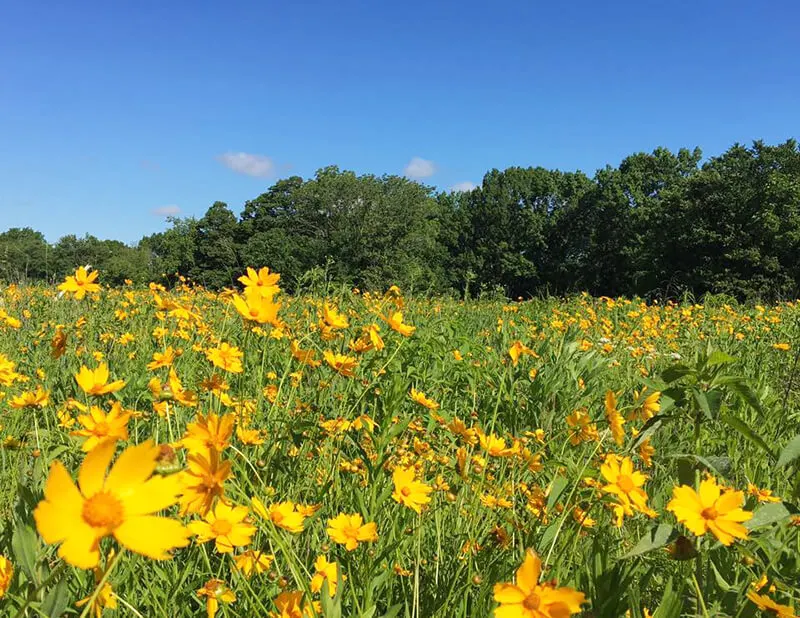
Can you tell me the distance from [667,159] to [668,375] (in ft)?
115

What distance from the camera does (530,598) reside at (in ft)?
1.99

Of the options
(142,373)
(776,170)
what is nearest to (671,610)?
(142,373)

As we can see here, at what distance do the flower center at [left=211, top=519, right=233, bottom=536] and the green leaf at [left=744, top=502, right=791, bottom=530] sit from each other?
762mm

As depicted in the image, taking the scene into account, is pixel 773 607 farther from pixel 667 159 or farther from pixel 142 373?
pixel 667 159

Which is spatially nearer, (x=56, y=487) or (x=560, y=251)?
(x=56, y=487)

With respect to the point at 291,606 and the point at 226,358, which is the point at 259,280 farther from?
the point at 291,606

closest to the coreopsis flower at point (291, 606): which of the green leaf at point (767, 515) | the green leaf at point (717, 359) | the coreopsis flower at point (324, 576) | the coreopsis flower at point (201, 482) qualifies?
the coreopsis flower at point (324, 576)

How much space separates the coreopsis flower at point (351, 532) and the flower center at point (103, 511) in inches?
20.7

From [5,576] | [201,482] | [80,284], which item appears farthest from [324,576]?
[80,284]

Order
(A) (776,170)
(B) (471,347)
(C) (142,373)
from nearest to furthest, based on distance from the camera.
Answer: (C) (142,373)
(B) (471,347)
(A) (776,170)

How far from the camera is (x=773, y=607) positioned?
2.48 ft

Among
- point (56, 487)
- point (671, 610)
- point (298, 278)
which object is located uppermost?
point (298, 278)

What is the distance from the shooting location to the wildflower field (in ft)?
2.09

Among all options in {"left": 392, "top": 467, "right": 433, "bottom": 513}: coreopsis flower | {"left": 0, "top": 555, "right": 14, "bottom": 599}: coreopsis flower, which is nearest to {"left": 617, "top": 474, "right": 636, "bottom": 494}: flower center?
{"left": 392, "top": 467, "right": 433, "bottom": 513}: coreopsis flower
